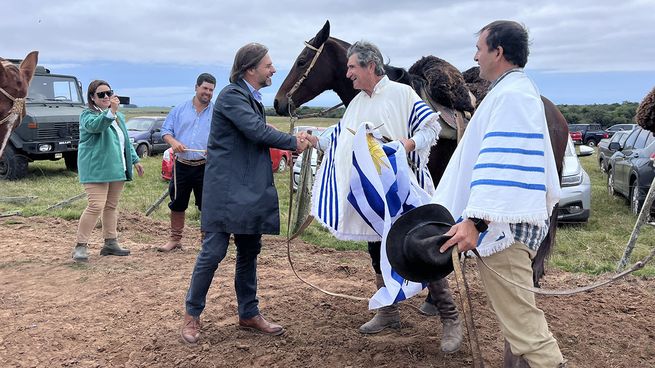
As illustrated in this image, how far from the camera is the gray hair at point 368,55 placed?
383cm

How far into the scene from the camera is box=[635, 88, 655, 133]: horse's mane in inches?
165

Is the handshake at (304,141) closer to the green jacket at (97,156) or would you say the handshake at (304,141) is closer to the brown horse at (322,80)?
the brown horse at (322,80)

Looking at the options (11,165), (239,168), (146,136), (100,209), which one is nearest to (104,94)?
(100,209)

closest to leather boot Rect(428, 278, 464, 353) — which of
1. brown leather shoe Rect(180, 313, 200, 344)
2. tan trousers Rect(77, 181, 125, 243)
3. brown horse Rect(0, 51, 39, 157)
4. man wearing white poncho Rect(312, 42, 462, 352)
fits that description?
man wearing white poncho Rect(312, 42, 462, 352)

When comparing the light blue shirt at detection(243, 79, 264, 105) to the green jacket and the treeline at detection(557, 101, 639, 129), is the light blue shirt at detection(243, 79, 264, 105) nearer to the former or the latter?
the green jacket

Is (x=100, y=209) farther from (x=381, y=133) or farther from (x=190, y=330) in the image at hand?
(x=381, y=133)

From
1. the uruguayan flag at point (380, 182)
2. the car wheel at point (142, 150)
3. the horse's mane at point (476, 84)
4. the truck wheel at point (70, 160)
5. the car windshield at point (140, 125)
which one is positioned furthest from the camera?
the car windshield at point (140, 125)

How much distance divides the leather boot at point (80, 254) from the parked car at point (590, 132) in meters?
35.7

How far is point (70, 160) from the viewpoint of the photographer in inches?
631

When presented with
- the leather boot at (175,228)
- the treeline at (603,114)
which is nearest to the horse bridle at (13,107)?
the leather boot at (175,228)

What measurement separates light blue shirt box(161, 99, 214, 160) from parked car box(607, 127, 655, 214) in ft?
23.2

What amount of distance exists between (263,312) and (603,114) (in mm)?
43444

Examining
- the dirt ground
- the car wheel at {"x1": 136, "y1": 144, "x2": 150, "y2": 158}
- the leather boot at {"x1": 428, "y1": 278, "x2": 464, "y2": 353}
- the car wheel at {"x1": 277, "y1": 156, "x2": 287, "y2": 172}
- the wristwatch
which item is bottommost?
the car wheel at {"x1": 136, "y1": 144, "x2": 150, "y2": 158}

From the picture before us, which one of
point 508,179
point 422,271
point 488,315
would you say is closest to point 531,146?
point 508,179
